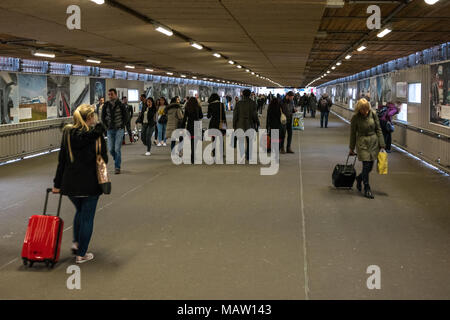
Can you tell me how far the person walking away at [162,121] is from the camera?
1723cm

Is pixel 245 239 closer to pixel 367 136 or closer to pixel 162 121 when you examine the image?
pixel 367 136

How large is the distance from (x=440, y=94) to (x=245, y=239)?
8189mm

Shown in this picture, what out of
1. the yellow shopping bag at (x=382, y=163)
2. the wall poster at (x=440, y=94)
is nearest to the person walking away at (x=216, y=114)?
the yellow shopping bag at (x=382, y=163)

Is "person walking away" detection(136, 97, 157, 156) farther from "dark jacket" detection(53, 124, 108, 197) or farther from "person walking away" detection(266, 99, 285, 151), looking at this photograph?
"dark jacket" detection(53, 124, 108, 197)

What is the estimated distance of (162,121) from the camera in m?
17.4

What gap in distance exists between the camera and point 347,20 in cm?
1084

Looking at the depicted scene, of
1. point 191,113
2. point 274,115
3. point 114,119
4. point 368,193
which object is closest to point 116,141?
point 114,119

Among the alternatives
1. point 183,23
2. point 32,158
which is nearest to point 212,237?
point 183,23

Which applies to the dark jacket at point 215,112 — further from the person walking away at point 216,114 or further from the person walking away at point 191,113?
the person walking away at point 191,113

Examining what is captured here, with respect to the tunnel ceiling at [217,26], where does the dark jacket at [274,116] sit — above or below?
below

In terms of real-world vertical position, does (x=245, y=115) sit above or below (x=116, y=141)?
above

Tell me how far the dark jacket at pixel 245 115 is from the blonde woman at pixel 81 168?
8009 mm

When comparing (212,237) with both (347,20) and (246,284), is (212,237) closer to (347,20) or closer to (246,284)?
(246,284)

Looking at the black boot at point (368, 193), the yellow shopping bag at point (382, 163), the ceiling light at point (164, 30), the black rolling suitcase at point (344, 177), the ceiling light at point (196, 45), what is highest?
the ceiling light at point (196, 45)
